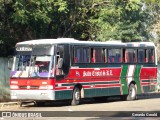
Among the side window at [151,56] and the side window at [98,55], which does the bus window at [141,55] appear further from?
the side window at [98,55]

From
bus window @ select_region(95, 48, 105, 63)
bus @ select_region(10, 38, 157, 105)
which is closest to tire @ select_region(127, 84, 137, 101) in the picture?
bus @ select_region(10, 38, 157, 105)

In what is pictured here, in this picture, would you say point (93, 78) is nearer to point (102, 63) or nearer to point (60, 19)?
point (102, 63)

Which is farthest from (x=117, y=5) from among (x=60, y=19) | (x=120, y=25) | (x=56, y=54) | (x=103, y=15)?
(x=120, y=25)

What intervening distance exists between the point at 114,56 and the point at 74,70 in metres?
3.77

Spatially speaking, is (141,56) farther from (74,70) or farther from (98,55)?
(74,70)

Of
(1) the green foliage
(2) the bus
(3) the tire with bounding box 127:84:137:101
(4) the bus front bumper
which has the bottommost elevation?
(3) the tire with bounding box 127:84:137:101

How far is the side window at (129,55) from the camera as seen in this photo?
28.8 m

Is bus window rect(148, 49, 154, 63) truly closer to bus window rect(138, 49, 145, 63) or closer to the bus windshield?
bus window rect(138, 49, 145, 63)

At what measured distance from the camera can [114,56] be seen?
28.1 metres

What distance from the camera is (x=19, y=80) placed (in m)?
24.2


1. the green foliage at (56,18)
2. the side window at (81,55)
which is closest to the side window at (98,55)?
the side window at (81,55)

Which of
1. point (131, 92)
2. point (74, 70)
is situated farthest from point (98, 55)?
point (131, 92)

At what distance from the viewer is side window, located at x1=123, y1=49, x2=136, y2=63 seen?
2883cm

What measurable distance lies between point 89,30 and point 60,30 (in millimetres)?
1777
